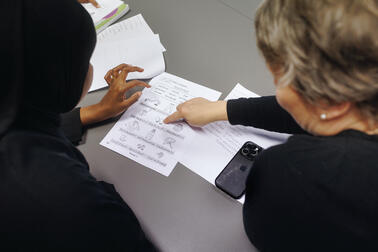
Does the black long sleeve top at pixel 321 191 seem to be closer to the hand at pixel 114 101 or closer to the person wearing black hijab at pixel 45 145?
the person wearing black hijab at pixel 45 145

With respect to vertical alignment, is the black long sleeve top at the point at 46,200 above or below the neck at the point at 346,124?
below

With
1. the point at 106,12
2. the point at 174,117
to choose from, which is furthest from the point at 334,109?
the point at 106,12

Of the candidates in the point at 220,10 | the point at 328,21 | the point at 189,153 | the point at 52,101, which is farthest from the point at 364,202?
the point at 220,10

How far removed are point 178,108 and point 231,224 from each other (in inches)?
13.3

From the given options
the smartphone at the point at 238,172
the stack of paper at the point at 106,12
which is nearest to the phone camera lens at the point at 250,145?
the smartphone at the point at 238,172

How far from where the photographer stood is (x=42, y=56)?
0.46m

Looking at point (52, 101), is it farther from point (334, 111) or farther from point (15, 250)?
point (334, 111)

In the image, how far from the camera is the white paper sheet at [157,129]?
0.70m

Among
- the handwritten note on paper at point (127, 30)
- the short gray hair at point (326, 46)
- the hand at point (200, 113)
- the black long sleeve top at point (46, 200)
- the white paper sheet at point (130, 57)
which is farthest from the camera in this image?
the handwritten note on paper at point (127, 30)

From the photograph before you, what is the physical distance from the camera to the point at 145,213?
620 mm

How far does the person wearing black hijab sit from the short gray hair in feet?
1.15

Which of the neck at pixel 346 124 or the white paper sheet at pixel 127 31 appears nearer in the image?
the neck at pixel 346 124

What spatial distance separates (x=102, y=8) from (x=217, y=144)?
0.77 meters

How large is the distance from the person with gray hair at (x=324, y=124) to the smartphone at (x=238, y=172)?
0.17 metres
